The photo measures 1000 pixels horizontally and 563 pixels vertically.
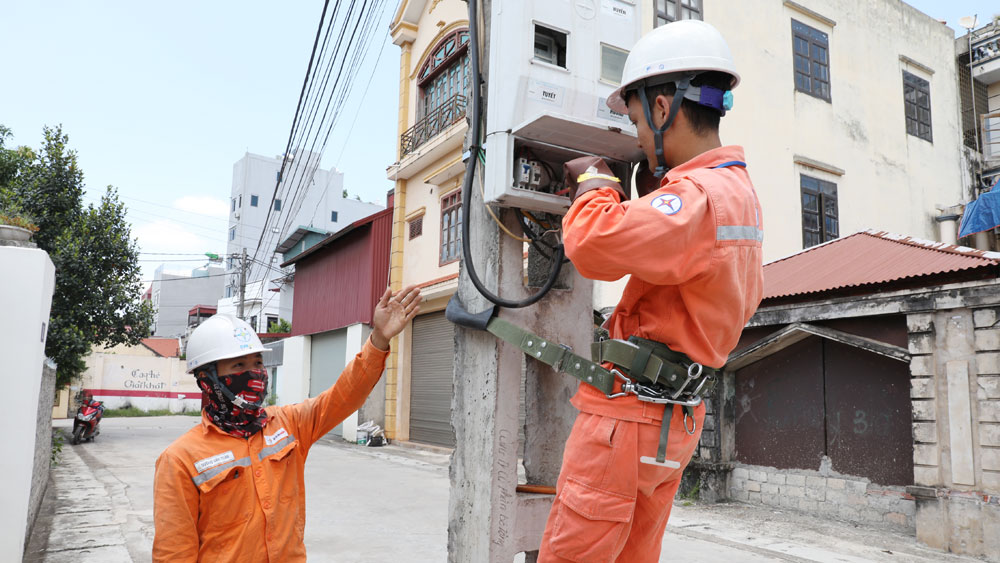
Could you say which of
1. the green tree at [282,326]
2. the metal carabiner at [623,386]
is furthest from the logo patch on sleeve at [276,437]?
the green tree at [282,326]

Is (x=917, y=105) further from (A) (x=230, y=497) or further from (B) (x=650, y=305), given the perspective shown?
(A) (x=230, y=497)

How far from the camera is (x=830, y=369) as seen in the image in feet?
27.8

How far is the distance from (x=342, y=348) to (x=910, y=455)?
50.4 feet

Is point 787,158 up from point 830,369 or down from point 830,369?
up

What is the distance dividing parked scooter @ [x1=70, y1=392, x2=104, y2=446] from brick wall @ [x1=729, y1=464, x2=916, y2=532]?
15.1m

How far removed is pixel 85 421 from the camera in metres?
16.8

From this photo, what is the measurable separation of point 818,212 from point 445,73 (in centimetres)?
865

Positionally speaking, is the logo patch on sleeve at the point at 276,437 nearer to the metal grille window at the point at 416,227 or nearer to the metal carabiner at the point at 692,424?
the metal carabiner at the point at 692,424

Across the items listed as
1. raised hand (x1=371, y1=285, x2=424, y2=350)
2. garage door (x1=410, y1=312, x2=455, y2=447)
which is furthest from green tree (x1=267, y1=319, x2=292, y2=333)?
raised hand (x1=371, y1=285, x2=424, y2=350)

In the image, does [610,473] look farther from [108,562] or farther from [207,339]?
[108,562]

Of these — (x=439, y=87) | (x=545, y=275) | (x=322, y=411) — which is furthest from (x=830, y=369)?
(x=439, y=87)

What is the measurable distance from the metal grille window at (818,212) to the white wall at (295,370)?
15.2 m

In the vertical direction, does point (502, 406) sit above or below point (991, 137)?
below

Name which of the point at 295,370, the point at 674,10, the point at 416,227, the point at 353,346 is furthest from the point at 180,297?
the point at 674,10
